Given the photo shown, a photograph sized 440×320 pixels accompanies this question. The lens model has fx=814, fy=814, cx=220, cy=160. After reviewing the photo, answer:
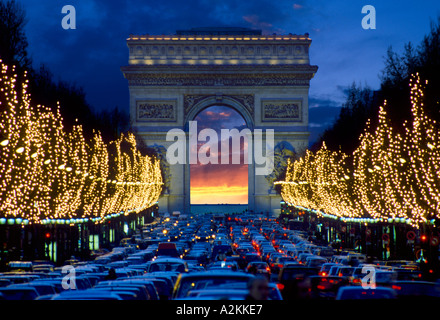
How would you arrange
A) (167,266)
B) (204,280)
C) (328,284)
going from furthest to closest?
(167,266), (328,284), (204,280)

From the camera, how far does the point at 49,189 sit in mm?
46094

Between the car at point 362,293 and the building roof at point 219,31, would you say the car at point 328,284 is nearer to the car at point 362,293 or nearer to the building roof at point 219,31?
the car at point 362,293

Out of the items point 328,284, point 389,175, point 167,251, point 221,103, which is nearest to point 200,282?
point 328,284

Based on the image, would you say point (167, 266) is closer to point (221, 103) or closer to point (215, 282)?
point (215, 282)

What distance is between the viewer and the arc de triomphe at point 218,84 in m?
117

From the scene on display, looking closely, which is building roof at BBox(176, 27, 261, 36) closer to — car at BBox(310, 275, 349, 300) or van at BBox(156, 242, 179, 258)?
van at BBox(156, 242, 179, 258)

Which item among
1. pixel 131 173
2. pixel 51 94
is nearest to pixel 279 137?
pixel 131 173

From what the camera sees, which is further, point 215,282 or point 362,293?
point 362,293

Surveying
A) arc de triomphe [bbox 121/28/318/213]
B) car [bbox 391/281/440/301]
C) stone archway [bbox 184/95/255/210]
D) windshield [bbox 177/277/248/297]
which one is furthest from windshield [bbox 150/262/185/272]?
stone archway [bbox 184/95/255/210]

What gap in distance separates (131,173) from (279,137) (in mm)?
37244

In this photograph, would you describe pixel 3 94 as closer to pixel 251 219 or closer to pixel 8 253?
pixel 8 253

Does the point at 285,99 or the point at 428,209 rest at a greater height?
the point at 285,99

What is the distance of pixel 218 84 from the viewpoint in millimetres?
117938

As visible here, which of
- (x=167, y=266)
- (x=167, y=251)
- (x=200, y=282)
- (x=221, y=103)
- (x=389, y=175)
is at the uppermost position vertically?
(x=221, y=103)
